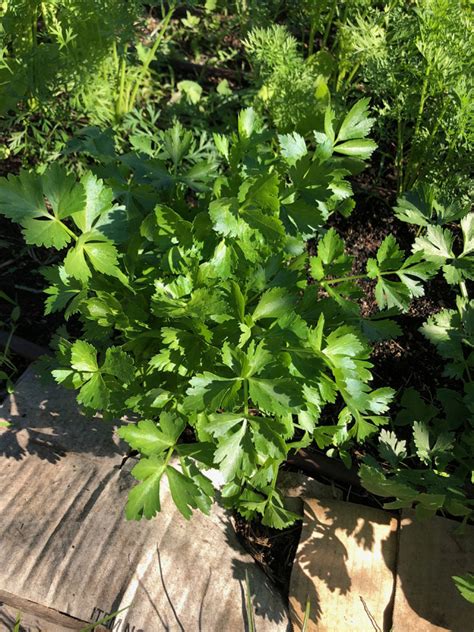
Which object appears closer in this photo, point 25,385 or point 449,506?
point 449,506

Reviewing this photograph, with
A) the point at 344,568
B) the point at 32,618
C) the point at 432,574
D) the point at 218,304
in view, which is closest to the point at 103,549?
the point at 32,618

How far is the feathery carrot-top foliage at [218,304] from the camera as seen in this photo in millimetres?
1308

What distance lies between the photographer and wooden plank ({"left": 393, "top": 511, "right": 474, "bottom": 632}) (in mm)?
1615

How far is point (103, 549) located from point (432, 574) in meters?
0.87

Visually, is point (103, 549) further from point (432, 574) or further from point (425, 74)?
point (425, 74)

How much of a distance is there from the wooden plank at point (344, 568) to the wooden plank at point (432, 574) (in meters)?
0.03

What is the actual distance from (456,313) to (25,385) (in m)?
1.33


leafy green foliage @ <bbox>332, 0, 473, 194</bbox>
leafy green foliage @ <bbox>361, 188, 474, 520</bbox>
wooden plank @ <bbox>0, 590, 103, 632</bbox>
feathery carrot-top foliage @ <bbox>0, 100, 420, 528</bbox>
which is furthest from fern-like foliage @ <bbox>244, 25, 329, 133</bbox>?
wooden plank @ <bbox>0, 590, 103, 632</bbox>

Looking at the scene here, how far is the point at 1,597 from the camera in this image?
1.56 m

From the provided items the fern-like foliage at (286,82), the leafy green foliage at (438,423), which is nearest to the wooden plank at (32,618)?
the leafy green foliage at (438,423)

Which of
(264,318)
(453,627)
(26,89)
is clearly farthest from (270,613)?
(26,89)

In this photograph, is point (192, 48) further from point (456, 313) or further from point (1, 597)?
point (1, 597)

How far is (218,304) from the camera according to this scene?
133cm

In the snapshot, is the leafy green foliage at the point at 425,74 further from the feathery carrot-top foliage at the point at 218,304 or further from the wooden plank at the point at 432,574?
the wooden plank at the point at 432,574
